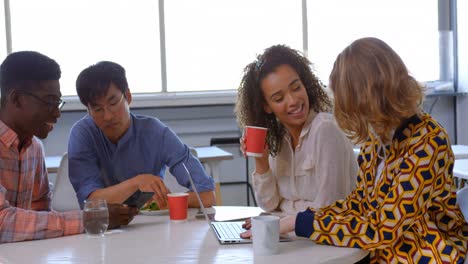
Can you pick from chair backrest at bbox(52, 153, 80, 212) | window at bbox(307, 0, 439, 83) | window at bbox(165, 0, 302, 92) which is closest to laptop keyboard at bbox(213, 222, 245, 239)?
chair backrest at bbox(52, 153, 80, 212)

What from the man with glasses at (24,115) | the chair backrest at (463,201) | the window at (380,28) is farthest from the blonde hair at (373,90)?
the window at (380,28)

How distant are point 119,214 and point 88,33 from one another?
3.13 m

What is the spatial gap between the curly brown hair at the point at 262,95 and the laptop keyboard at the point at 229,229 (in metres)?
0.49

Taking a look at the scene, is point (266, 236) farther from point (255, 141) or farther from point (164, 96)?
point (164, 96)

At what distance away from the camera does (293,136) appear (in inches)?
86.7

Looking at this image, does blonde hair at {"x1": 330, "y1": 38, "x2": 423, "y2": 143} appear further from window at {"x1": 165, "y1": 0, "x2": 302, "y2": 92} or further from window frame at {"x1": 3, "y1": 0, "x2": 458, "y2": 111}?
window at {"x1": 165, "y1": 0, "x2": 302, "y2": 92}

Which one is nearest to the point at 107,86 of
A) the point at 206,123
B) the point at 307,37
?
the point at 206,123

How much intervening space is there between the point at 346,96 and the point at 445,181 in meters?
0.33

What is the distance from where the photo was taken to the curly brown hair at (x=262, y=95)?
2195 millimetres

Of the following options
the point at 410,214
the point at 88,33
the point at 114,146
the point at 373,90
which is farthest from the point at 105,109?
the point at 88,33

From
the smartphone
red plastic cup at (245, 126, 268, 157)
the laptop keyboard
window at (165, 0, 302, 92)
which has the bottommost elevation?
the laptop keyboard

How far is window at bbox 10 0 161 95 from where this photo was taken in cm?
459

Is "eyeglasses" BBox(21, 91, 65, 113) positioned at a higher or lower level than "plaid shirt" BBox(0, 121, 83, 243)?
higher

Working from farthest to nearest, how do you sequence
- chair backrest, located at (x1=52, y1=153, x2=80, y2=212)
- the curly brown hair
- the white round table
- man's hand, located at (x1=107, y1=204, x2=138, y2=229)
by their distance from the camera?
chair backrest, located at (x1=52, y1=153, x2=80, y2=212) → the curly brown hair → man's hand, located at (x1=107, y1=204, x2=138, y2=229) → the white round table
